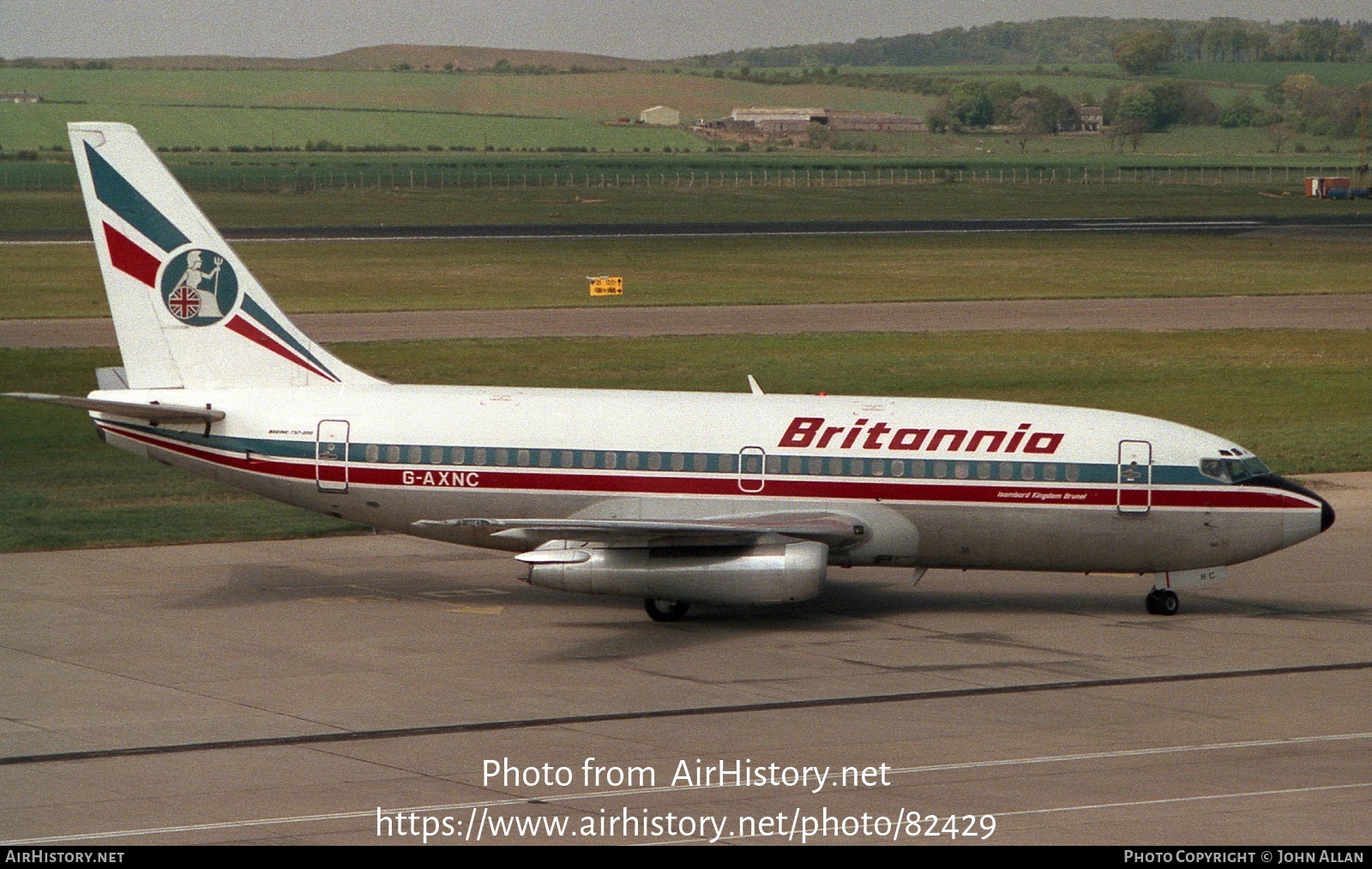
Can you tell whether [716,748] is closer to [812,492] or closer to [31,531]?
[812,492]

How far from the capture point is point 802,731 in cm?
2488

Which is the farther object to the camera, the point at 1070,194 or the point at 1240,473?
the point at 1070,194

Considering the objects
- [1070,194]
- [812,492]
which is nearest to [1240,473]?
[812,492]

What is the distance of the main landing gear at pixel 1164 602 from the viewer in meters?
33.4

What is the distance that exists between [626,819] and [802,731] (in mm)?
4926

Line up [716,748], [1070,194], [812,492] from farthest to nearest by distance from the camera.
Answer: [1070,194], [812,492], [716,748]

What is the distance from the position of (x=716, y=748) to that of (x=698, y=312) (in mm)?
60091

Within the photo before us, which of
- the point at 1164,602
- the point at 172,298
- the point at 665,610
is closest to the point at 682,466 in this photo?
the point at 665,610

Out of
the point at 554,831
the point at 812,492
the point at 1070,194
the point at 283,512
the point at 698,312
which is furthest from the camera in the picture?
the point at 1070,194

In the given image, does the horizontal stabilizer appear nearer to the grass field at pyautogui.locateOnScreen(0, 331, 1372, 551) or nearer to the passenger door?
the grass field at pyautogui.locateOnScreen(0, 331, 1372, 551)

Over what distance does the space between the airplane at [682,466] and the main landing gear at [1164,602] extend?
0.11ft

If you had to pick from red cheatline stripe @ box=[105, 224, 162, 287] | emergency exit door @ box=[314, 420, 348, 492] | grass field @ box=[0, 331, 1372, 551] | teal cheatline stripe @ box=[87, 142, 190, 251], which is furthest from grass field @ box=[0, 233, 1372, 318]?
emergency exit door @ box=[314, 420, 348, 492]

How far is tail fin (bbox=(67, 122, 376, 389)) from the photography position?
3450cm

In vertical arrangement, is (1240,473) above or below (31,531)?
above
